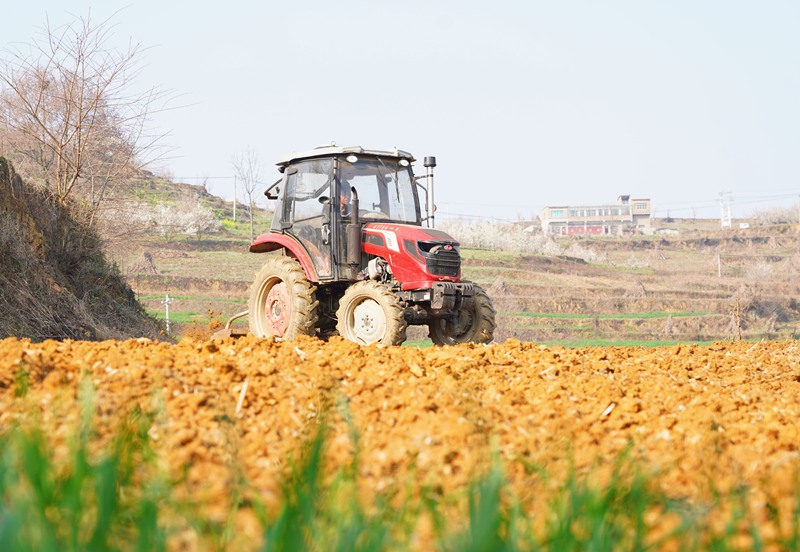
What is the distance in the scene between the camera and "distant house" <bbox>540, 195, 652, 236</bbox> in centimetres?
7862

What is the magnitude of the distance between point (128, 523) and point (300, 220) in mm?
7495

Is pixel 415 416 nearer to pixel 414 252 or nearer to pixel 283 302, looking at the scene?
pixel 414 252

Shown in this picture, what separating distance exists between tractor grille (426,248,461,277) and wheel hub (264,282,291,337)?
5.63 feet

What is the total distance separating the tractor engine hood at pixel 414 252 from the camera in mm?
8562

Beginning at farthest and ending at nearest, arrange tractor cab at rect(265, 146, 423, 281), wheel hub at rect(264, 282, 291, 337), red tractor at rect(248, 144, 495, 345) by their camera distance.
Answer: wheel hub at rect(264, 282, 291, 337)
tractor cab at rect(265, 146, 423, 281)
red tractor at rect(248, 144, 495, 345)

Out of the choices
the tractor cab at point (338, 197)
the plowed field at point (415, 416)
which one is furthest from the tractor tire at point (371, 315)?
the plowed field at point (415, 416)

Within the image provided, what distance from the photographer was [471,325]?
30.1 feet

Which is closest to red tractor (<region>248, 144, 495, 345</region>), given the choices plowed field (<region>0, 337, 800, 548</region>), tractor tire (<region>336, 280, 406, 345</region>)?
tractor tire (<region>336, 280, 406, 345</region>)

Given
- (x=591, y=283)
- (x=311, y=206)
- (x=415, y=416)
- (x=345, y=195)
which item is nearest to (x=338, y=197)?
(x=345, y=195)

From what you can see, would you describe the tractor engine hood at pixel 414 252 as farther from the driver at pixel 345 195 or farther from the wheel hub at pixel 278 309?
the wheel hub at pixel 278 309

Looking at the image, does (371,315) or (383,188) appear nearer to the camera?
(371,315)

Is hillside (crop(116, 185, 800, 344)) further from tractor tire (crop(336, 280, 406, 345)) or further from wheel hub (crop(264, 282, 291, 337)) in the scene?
tractor tire (crop(336, 280, 406, 345))

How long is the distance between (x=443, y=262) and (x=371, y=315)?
0.96 meters

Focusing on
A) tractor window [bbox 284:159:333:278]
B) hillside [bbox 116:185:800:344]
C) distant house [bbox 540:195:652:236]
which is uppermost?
distant house [bbox 540:195:652:236]
